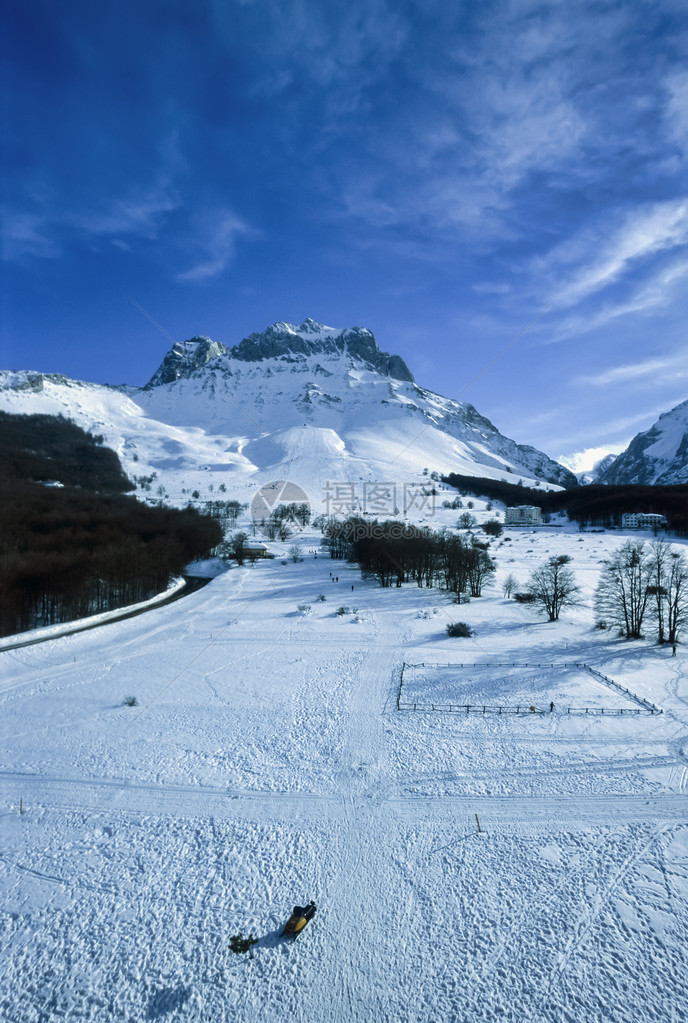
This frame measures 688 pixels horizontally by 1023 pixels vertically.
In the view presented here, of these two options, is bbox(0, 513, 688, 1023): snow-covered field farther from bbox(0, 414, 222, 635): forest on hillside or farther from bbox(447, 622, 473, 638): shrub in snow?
bbox(0, 414, 222, 635): forest on hillside

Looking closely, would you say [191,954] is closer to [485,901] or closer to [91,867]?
[91,867]

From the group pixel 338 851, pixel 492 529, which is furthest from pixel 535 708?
pixel 492 529

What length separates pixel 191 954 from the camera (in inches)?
444

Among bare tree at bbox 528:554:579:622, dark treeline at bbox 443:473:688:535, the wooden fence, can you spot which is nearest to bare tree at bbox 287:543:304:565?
bare tree at bbox 528:554:579:622

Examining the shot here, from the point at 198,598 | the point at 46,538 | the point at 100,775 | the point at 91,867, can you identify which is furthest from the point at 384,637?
the point at 46,538

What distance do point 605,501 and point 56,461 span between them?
192261 millimetres

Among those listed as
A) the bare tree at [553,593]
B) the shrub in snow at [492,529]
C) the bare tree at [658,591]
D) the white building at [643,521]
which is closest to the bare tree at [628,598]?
the bare tree at [658,591]

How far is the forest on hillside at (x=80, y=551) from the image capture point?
45344mm

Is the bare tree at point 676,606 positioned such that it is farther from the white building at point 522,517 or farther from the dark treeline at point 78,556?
the white building at point 522,517

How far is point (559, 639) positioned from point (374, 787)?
2636 cm

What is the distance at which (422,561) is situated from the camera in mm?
63750

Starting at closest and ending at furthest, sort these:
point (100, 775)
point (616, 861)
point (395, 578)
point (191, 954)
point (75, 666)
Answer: point (191, 954) → point (616, 861) → point (100, 775) → point (75, 666) → point (395, 578)

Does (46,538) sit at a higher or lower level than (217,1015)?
higher

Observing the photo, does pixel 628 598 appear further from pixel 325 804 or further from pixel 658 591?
pixel 325 804
